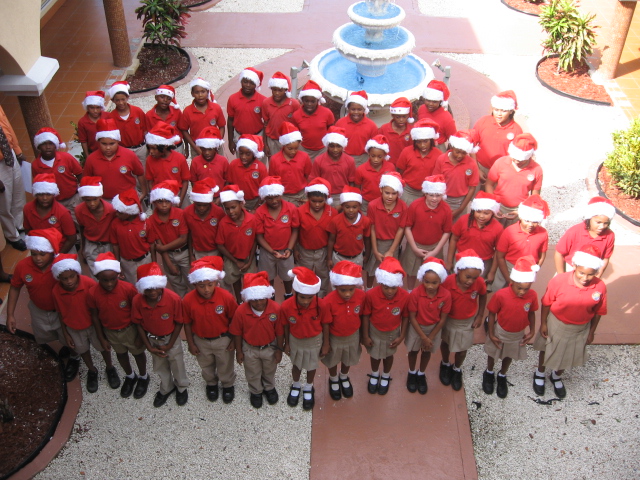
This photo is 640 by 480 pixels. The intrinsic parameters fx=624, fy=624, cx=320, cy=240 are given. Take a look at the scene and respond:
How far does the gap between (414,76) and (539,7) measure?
605 centimetres

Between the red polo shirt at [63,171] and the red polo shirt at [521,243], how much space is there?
16.6 feet

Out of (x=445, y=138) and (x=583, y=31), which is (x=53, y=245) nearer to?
(x=445, y=138)

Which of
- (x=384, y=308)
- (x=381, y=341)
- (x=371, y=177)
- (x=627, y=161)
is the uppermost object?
(x=371, y=177)

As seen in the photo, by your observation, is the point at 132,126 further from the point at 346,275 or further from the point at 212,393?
the point at 346,275

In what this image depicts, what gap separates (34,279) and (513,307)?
4.56 m

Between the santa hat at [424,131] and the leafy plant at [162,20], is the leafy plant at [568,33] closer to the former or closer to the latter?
the santa hat at [424,131]

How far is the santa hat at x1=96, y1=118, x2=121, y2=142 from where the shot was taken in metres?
7.37

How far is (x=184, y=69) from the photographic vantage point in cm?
1252

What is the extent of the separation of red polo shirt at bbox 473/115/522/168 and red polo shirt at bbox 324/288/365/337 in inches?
123

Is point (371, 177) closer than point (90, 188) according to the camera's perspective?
No

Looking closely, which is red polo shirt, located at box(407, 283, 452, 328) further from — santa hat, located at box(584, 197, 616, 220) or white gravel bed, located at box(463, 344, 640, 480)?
santa hat, located at box(584, 197, 616, 220)

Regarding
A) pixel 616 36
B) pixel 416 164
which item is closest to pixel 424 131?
pixel 416 164

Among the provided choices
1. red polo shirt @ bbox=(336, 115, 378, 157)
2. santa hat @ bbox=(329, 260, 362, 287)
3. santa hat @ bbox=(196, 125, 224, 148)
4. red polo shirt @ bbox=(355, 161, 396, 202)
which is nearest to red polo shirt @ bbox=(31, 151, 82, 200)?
santa hat @ bbox=(196, 125, 224, 148)

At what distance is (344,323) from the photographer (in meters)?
5.80
